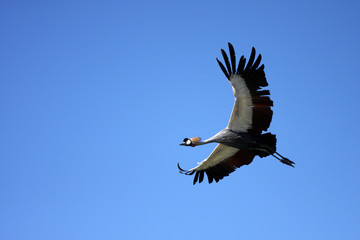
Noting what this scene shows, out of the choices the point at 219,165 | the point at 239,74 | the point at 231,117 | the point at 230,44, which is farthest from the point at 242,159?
the point at 230,44

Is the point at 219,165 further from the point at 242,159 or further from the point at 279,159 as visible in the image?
the point at 279,159

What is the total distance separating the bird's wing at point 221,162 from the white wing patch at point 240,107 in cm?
117

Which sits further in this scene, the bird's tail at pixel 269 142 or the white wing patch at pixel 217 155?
the white wing patch at pixel 217 155

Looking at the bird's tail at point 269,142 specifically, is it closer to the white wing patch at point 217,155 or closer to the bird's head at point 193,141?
the white wing patch at point 217,155

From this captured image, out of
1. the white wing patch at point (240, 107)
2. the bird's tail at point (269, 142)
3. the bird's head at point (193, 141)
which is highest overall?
the white wing patch at point (240, 107)

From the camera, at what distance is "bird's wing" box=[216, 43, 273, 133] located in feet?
42.7

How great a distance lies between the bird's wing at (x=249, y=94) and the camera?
42.7 feet

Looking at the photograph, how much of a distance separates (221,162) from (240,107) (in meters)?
2.69

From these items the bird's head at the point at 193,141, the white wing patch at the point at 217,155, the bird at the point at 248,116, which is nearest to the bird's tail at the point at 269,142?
the bird at the point at 248,116

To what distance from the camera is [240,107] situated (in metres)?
13.4

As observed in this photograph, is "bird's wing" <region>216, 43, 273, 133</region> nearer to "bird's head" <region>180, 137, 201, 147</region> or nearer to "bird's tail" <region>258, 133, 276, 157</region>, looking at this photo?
"bird's tail" <region>258, 133, 276, 157</region>

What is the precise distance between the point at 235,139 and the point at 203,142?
994mm

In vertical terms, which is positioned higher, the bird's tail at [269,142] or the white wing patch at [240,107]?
the white wing patch at [240,107]

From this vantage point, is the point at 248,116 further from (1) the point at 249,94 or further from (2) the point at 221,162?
(2) the point at 221,162
